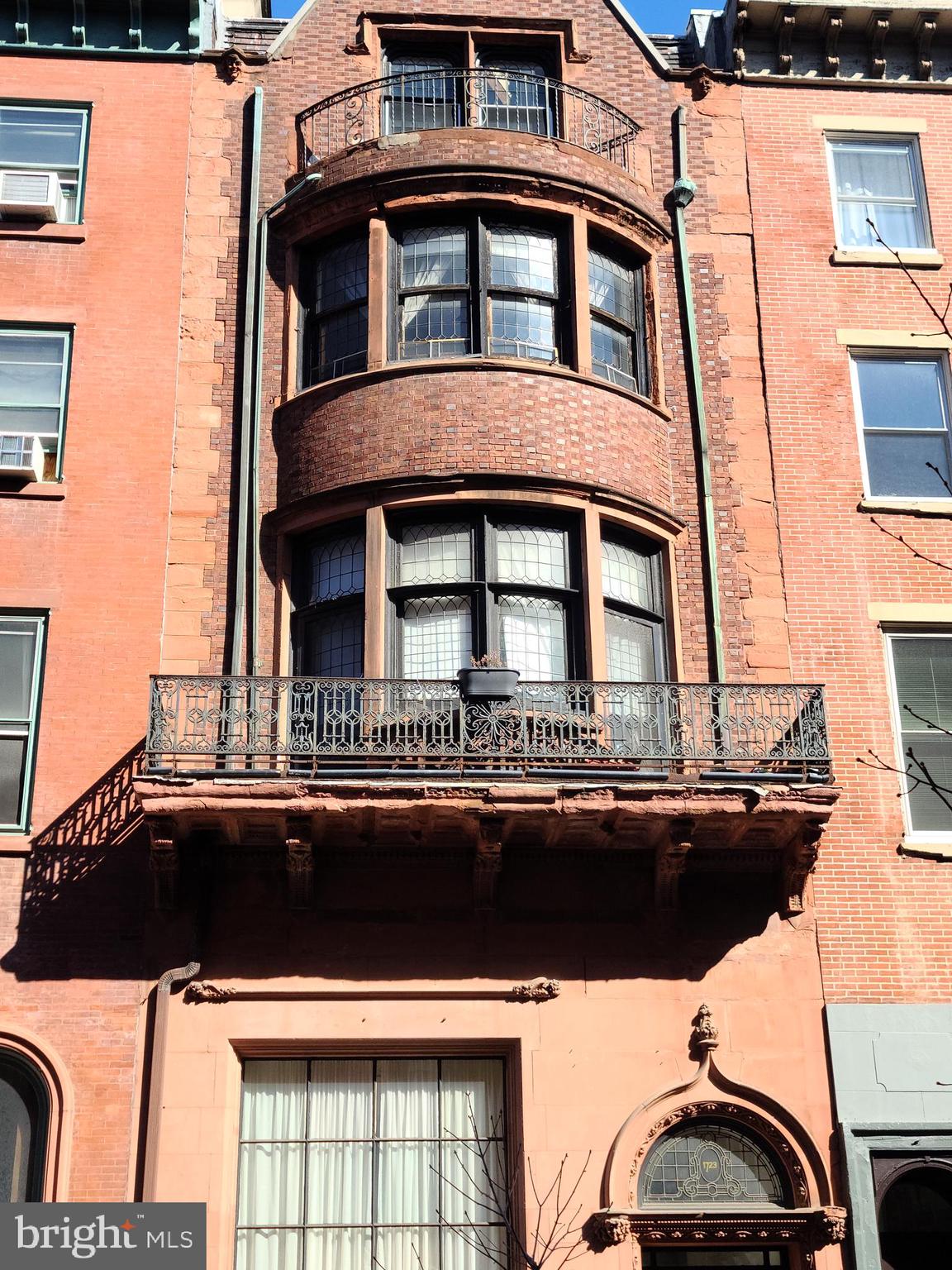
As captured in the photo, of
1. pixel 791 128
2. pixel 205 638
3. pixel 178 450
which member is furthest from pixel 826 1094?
pixel 791 128

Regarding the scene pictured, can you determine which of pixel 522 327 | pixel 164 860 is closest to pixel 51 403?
pixel 522 327

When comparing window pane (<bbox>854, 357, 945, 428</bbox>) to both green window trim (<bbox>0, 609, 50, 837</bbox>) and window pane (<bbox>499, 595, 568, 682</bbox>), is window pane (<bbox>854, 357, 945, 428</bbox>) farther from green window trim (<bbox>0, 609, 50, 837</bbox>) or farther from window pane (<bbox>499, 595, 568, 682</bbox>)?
green window trim (<bbox>0, 609, 50, 837</bbox>)

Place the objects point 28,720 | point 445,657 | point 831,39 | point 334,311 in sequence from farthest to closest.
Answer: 1. point 831,39
2. point 334,311
3. point 445,657
4. point 28,720

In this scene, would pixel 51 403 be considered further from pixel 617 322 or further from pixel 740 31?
pixel 740 31

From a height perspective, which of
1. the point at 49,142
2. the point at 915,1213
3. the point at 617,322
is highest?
the point at 49,142

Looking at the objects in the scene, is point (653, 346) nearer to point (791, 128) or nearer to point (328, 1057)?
point (791, 128)

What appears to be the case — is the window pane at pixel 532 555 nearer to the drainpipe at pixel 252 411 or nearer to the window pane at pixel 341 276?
the drainpipe at pixel 252 411

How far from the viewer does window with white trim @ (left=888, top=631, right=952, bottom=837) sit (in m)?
15.9

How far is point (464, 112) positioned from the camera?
61.7 ft

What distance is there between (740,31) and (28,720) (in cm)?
1243

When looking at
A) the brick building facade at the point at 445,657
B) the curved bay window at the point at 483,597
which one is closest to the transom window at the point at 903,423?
the brick building facade at the point at 445,657

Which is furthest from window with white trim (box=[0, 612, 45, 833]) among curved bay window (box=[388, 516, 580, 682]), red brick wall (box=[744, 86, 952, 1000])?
red brick wall (box=[744, 86, 952, 1000])

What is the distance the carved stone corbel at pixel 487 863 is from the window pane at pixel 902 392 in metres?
7.09

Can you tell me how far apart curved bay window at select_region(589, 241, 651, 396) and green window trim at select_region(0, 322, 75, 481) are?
592 cm
